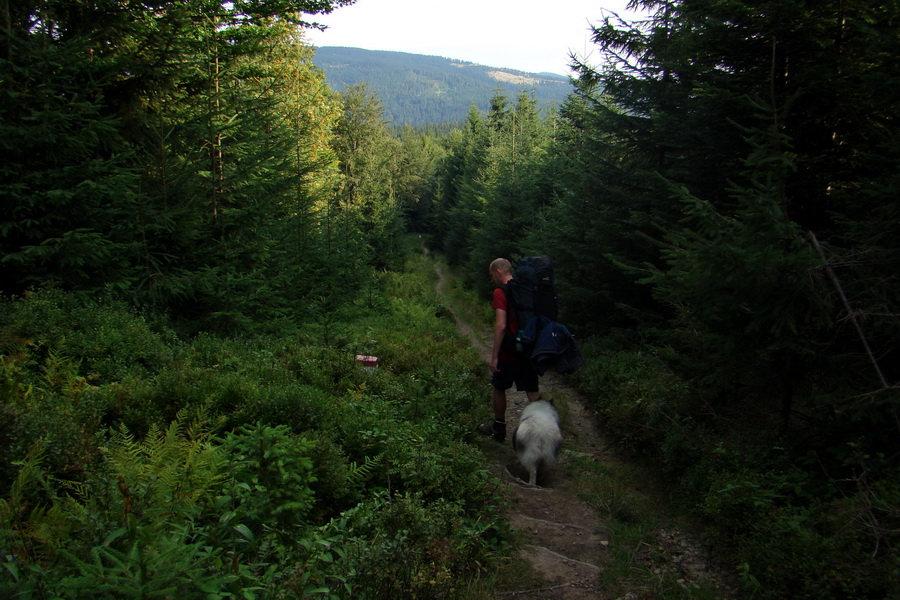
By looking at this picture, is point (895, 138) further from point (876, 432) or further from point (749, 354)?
point (876, 432)

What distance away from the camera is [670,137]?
34.2 ft

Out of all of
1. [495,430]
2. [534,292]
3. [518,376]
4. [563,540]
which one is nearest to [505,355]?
[518,376]

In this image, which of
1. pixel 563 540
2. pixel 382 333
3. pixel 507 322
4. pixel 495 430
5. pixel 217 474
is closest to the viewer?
pixel 217 474

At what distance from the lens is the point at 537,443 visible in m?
6.46

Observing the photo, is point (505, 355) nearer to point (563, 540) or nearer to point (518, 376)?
point (518, 376)

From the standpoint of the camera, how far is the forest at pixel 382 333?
3.53 metres

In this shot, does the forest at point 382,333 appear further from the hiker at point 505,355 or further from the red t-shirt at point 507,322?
the red t-shirt at point 507,322

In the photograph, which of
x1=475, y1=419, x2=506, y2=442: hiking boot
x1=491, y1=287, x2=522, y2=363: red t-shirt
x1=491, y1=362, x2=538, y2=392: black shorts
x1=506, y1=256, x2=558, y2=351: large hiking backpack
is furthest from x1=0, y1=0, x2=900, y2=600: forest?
x1=506, y1=256, x2=558, y2=351: large hiking backpack

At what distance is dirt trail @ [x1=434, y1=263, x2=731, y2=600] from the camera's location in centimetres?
426

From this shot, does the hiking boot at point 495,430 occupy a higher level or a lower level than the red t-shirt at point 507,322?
lower

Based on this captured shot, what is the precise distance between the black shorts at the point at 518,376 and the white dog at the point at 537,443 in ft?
2.48

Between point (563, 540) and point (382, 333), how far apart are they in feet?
27.5

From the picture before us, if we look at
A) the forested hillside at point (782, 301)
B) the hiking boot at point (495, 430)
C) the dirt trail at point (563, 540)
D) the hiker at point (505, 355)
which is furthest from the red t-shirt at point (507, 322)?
the forested hillside at point (782, 301)

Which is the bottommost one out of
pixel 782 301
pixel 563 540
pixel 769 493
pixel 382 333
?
pixel 382 333
